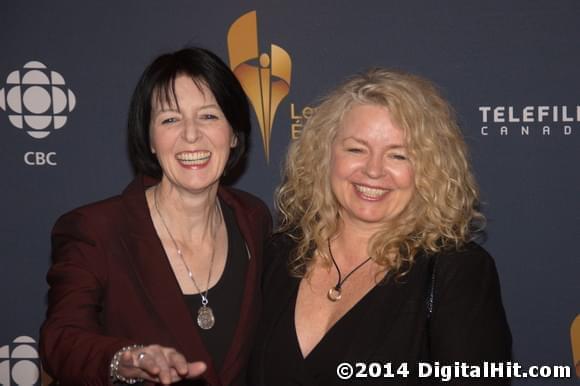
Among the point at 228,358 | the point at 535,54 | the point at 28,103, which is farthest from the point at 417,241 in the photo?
the point at 28,103

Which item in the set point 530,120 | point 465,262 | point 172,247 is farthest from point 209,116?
point 530,120

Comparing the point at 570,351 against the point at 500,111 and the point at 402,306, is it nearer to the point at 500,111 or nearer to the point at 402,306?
the point at 500,111

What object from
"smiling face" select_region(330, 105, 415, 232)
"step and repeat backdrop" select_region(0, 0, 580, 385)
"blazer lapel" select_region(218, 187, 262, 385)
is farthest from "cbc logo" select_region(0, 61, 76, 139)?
"smiling face" select_region(330, 105, 415, 232)

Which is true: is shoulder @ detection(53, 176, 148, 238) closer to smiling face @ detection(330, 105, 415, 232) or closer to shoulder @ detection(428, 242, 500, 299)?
smiling face @ detection(330, 105, 415, 232)

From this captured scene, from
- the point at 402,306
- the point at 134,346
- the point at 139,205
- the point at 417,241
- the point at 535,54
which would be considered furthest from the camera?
the point at 535,54

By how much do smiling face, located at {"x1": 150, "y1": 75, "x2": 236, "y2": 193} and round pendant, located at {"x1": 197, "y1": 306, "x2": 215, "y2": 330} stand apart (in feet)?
1.25

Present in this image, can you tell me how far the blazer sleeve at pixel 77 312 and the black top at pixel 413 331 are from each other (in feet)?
1.61

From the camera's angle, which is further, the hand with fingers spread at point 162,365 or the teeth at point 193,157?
the teeth at point 193,157

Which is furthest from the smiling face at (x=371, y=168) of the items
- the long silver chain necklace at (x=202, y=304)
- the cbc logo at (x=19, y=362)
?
the cbc logo at (x=19, y=362)

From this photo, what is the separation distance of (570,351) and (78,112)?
2.37m

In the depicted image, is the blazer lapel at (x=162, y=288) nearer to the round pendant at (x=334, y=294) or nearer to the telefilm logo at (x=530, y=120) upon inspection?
the round pendant at (x=334, y=294)

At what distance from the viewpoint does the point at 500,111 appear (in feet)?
9.10

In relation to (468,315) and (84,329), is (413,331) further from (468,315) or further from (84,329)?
(84,329)

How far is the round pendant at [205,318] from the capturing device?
2.04 metres
